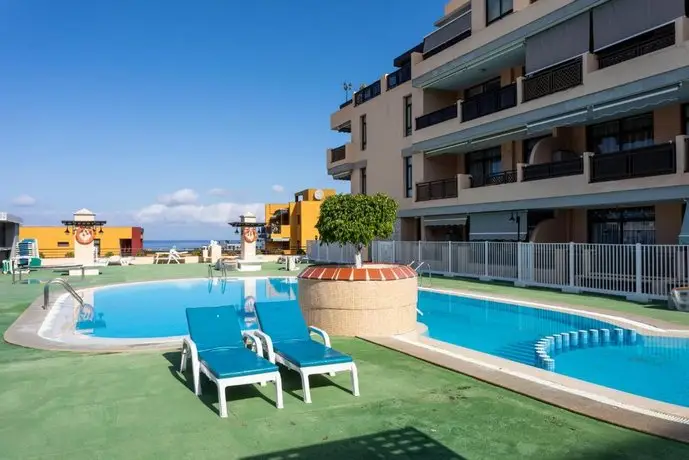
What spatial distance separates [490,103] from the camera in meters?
23.3

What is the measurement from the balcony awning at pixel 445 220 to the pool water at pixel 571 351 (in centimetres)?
1056

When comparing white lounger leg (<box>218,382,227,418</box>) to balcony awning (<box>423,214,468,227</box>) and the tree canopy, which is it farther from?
balcony awning (<box>423,214,468,227</box>)

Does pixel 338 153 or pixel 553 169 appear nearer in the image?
pixel 553 169

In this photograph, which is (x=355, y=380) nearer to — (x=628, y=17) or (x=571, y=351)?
(x=571, y=351)

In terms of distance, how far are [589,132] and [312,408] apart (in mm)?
19745

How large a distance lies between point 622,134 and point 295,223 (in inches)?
1431

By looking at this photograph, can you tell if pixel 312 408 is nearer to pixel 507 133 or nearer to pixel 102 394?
pixel 102 394

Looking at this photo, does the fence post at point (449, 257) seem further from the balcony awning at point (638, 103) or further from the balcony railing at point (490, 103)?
the balcony awning at point (638, 103)

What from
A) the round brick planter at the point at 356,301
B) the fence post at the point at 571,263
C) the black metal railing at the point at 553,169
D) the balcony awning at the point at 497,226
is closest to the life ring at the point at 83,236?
the balcony awning at the point at 497,226

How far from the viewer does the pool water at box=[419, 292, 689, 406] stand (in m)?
8.02

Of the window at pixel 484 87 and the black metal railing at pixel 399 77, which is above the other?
the black metal railing at pixel 399 77

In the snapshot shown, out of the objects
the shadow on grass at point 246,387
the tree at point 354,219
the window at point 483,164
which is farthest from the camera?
the window at point 483,164

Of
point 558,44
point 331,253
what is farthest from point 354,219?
point 331,253

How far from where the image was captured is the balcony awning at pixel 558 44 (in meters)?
19.5
